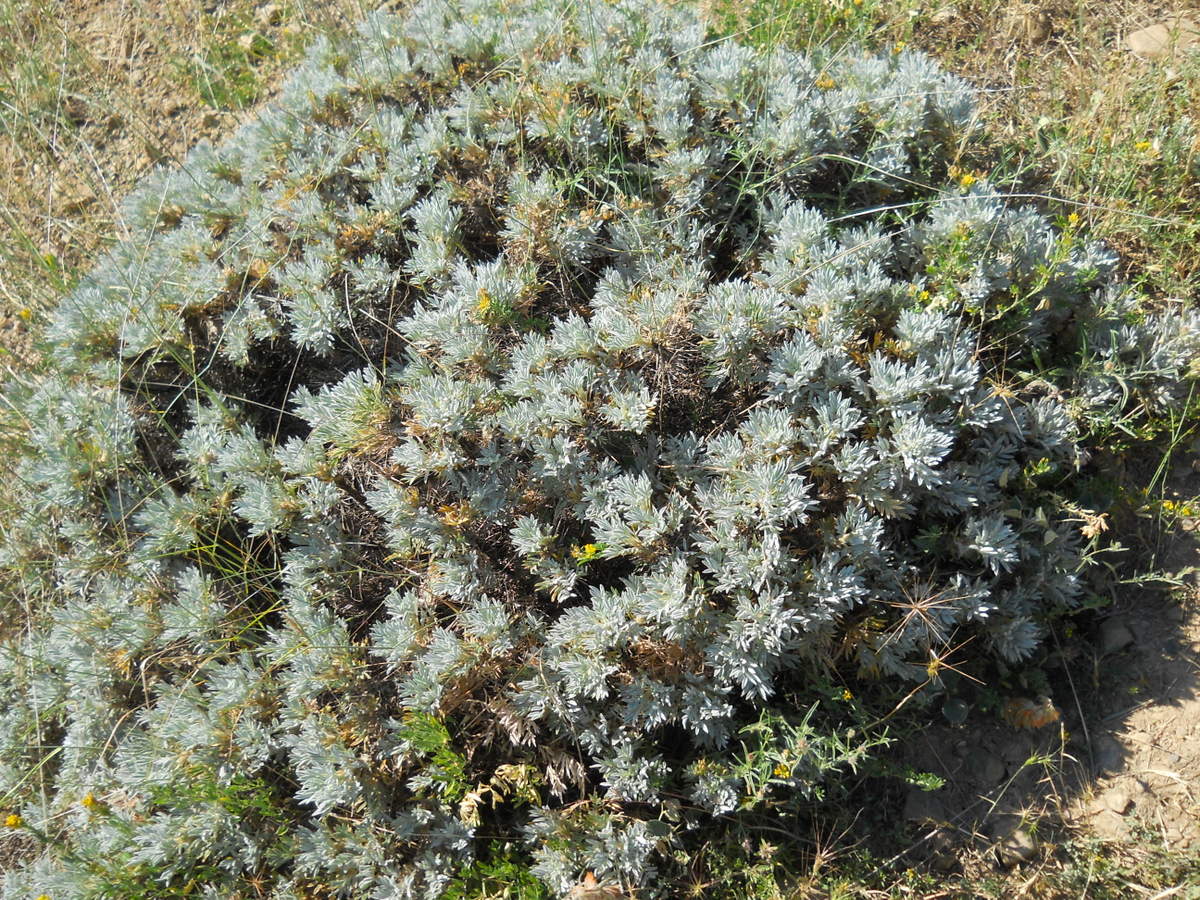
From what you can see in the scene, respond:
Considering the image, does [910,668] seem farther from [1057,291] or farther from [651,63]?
[651,63]

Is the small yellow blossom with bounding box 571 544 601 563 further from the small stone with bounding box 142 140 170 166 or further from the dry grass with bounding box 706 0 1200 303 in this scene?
the small stone with bounding box 142 140 170 166

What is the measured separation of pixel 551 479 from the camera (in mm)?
3135

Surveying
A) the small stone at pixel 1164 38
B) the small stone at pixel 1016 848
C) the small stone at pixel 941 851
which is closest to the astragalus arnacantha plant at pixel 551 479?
the small stone at pixel 941 851

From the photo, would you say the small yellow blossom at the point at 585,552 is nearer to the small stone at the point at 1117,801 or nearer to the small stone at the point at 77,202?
the small stone at the point at 1117,801

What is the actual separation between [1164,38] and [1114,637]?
2802 mm

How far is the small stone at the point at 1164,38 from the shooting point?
154 inches

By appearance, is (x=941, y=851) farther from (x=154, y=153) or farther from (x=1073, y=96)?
(x=154, y=153)

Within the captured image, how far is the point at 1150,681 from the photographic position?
3072mm

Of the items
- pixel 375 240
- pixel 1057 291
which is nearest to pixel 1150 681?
pixel 1057 291

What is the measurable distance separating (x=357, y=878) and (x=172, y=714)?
0.94 m

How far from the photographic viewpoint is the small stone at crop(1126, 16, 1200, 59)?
391 cm

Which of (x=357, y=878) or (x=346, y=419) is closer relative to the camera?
(x=357, y=878)

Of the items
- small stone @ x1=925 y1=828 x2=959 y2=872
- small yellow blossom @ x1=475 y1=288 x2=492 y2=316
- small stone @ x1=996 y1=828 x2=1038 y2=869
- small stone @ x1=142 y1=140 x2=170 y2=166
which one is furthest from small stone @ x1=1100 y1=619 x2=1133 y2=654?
small stone @ x1=142 y1=140 x2=170 y2=166

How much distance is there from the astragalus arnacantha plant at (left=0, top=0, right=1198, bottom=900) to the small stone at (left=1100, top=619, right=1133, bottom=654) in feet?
0.78
